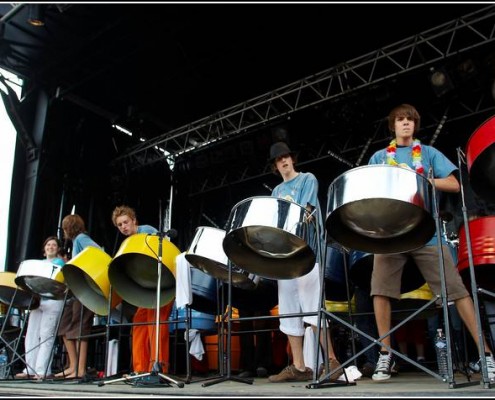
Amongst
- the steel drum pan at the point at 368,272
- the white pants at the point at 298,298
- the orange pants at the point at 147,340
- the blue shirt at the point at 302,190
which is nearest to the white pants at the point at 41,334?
the orange pants at the point at 147,340

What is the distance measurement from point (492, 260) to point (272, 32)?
302 centimetres

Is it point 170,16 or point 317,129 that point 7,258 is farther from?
point 317,129

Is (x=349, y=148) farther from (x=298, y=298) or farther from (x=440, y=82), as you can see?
(x=298, y=298)

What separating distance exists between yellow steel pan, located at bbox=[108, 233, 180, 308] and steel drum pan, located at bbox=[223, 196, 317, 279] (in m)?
0.44

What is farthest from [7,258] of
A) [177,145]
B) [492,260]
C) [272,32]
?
[492,260]

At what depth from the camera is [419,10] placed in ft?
13.5

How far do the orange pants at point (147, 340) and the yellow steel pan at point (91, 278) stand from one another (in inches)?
7.8

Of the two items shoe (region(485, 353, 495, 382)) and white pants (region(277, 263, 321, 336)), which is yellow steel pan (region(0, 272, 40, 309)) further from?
shoe (region(485, 353, 495, 382))

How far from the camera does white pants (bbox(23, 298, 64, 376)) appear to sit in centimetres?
325

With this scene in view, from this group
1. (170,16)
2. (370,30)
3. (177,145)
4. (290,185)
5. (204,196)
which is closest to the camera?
(290,185)

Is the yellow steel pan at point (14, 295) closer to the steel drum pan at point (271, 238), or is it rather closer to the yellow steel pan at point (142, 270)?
the yellow steel pan at point (142, 270)

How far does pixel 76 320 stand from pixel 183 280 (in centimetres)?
125

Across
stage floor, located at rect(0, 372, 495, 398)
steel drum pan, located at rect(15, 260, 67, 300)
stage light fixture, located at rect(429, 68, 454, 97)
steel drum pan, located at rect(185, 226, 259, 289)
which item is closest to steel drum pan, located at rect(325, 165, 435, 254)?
stage floor, located at rect(0, 372, 495, 398)

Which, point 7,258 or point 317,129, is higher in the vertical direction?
point 317,129
